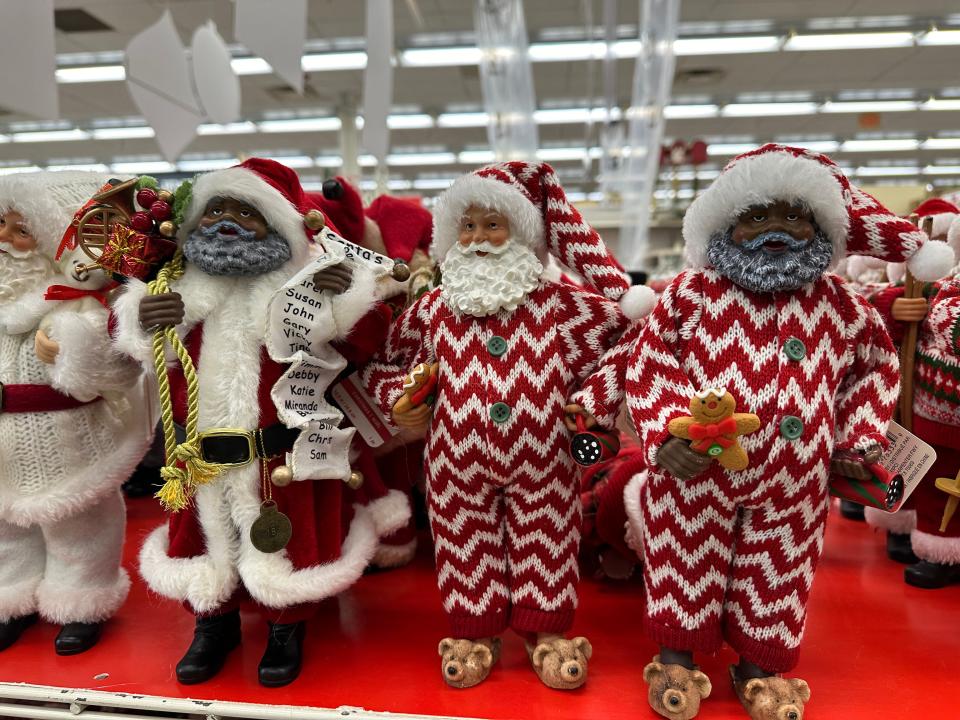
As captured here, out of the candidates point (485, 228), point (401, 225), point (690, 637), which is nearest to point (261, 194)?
point (485, 228)

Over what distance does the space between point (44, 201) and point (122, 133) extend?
7872 millimetres

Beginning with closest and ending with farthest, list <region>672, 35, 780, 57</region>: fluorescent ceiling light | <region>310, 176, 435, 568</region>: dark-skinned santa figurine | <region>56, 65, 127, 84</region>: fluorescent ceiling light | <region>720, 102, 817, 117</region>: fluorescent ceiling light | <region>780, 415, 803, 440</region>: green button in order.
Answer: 1. <region>780, 415, 803, 440</region>: green button
2. <region>310, 176, 435, 568</region>: dark-skinned santa figurine
3. <region>672, 35, 780, 57</region>: fluorescent ceiling light
4. <region>56, 65, 127, 84</region>: fluorescent ceiling light
5. <region>720, 102, 817, 117</region>: fluorescent ceiling light

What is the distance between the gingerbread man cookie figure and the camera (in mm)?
1275

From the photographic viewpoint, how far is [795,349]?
1430 mm

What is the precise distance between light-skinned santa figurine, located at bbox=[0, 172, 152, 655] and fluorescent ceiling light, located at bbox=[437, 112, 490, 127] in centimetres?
663

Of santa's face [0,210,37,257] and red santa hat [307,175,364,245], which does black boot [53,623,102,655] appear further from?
red santa hat [307,175,364,245]

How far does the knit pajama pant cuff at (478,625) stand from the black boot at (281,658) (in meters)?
0.40

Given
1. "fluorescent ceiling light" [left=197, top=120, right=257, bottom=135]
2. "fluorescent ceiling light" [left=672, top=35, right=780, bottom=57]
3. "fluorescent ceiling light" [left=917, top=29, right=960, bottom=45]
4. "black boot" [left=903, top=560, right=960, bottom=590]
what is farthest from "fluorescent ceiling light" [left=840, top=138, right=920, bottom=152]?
"black boot" [left=903, top=560, right=960, bottom=590]

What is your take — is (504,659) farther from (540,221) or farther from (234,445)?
(540,221)

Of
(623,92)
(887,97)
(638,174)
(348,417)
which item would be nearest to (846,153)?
(887,97)

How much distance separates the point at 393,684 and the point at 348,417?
0.67 metres

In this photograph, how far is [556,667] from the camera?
1.57 metres

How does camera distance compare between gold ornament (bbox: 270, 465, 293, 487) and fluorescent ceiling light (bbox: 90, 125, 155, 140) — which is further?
fluorescent ceiling light (bbox: 90, 125, 155, 140)

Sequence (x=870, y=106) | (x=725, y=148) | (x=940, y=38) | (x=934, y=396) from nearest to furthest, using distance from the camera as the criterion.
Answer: (x=934, y=396) < (x=940, y=38) < (x=870, y=106) < (x=725, y=148)
